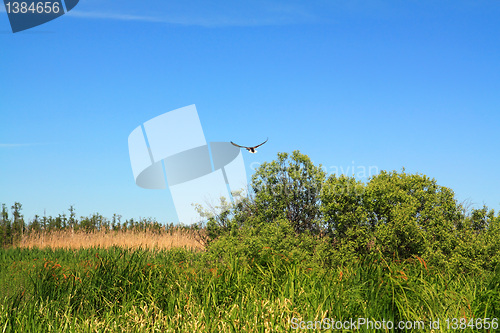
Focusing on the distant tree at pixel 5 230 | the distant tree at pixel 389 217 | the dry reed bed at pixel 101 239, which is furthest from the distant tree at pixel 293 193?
the distant tree at pixel 5 230

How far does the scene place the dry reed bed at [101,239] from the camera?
1988cm

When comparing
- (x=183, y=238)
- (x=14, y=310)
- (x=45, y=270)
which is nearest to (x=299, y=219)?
(x=45, y=270)

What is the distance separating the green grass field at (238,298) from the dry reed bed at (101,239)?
446 inches

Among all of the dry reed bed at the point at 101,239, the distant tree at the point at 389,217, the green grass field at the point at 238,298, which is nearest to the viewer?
the green grass field at the point at 238,298

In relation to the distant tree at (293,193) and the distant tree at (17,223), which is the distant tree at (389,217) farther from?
the distant tree at (17,223)

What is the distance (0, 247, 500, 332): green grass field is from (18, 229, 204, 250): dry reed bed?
11.3 meters

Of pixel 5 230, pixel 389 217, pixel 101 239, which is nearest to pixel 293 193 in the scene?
pixel 389 217

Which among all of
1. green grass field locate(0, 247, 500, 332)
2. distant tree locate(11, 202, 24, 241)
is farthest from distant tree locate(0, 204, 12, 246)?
green grass field locate(0, 247, 500, 332)

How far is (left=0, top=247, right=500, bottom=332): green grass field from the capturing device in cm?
564

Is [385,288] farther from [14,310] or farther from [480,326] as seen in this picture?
[14,310]

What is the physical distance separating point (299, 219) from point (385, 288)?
5.32 meters

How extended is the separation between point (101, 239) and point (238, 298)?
16.4 m

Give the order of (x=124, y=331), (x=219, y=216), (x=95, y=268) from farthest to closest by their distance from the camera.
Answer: (x=219, y=216)
(x=95, y=268)
(x=124, y=331)

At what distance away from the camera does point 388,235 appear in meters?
9.28
